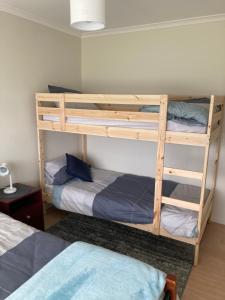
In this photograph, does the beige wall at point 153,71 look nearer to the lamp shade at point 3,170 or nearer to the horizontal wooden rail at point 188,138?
the horizontal wooden rail at point 188,138

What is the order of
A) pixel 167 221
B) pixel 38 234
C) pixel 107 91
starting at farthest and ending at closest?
pixel 107 91 < pixel 167 221 < pixel 38 234

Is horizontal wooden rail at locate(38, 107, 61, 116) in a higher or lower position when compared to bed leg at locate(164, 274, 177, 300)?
higher

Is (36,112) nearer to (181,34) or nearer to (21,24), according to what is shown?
(21,24)

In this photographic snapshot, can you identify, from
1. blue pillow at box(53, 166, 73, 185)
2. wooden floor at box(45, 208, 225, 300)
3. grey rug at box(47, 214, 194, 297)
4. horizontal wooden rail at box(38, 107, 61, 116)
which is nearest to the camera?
wooden floor at box(45, 208, 225, 300)

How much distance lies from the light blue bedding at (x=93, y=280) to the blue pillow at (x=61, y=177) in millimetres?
1731

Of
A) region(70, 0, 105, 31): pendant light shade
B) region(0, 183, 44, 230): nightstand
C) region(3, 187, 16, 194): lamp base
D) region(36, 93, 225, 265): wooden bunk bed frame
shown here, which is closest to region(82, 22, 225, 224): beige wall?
region(36, 93, 225, 265): wooden bunk bed frame

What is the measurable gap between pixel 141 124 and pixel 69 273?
5.12 ft

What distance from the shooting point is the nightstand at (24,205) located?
2.42 metres

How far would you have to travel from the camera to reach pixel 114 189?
3006mm

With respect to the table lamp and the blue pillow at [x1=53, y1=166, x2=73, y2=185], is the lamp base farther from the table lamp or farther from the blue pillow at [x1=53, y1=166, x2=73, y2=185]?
the blue pillow at [x1=53, y1=166, x2=73, y2=185]

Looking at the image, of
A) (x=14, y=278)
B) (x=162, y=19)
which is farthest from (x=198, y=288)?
(x=162, y=19)

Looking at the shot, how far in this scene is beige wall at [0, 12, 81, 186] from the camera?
2684mm

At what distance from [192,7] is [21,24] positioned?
6.21 feet

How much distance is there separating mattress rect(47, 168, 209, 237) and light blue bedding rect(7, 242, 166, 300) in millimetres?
1137
